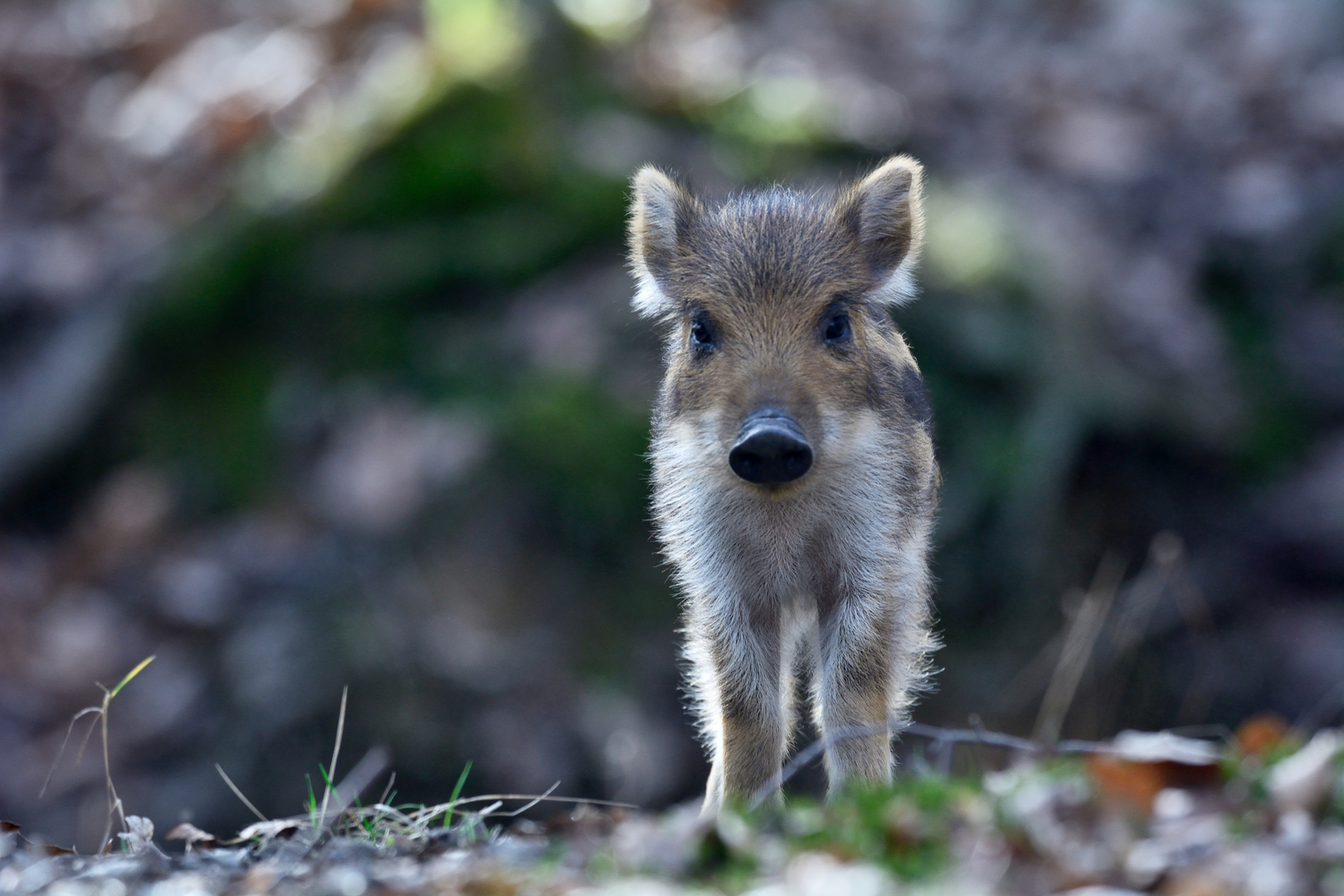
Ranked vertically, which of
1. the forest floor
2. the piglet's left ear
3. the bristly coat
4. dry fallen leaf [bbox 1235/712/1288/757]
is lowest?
the forest floor

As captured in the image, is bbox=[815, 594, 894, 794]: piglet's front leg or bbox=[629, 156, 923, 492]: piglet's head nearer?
bbox=[629, 156, 923, 492]: piglet's head

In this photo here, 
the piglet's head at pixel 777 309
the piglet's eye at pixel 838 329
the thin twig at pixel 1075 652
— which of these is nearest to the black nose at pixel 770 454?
the piglet's head at pixel 777 309

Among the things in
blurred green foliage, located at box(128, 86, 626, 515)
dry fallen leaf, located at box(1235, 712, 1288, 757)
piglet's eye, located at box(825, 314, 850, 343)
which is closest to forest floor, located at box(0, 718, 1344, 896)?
dry fallen leaf, located at box(1235, 712, 1288, 757)

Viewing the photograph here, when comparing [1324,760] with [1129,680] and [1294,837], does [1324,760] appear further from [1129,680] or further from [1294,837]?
[1129,680]

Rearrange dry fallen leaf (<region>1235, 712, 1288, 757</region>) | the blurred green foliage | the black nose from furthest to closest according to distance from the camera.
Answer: the blurred green foliage
the black nose
dry fallen leaf (<region>1235, 712, 1288, 757</region>)

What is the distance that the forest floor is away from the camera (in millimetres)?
3100

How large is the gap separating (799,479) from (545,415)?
171 inches

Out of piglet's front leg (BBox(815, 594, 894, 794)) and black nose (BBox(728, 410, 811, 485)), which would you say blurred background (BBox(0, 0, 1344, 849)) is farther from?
black nose (BBox(728, 410, 811, 485))

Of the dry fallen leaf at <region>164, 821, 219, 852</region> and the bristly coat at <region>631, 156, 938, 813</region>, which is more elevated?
the bristly coat at <region>631, 156, 938, 813</region>

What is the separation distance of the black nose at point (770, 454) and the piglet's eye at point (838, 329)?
0.74m

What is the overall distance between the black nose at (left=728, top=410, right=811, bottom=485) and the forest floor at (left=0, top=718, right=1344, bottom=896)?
1.00m

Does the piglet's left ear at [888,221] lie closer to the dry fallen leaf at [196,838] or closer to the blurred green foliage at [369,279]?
the dry fallen leaf at [196,838]

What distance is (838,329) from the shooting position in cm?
518

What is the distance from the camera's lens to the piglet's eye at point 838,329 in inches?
203
